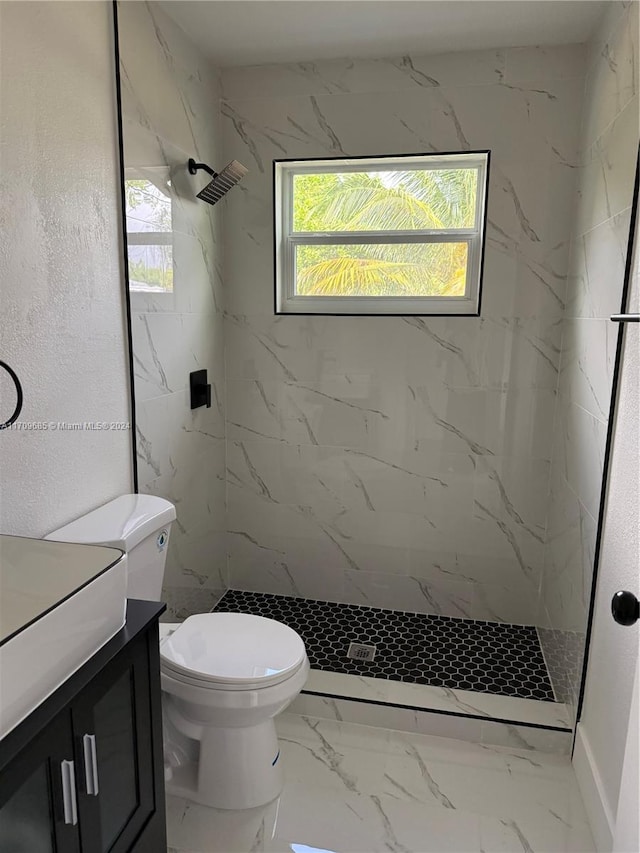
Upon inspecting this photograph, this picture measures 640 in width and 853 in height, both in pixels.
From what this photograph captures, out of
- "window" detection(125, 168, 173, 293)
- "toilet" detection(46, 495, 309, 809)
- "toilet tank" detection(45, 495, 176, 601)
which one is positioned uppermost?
"window" detection(125, 168, 173, 293)

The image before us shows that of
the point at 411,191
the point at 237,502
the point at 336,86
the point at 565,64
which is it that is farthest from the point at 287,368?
the point at 565,64

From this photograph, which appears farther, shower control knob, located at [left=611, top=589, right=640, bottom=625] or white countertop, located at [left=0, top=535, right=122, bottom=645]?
white countertop, located at [left=0, top=535, right=122, bottom=645]

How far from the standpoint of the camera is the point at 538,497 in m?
2.61

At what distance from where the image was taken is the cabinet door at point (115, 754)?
3.83 feet

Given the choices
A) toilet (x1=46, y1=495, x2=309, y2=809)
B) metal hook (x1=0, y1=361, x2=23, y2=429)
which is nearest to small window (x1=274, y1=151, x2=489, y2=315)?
toilet (x1=46, y1=495, x2=309, y2=809)

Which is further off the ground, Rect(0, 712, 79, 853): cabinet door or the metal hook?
the metal hook

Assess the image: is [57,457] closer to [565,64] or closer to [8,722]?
[8,722]

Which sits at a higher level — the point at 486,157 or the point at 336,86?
the point at 336,86

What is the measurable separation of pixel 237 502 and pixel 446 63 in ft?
6.85

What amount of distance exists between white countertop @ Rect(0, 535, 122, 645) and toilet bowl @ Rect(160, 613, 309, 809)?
57 centimetres

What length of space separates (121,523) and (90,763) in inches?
27.2

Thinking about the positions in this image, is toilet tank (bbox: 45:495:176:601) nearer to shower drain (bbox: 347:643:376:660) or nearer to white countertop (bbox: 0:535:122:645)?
white countertop (bbox: 0:535:122:645)

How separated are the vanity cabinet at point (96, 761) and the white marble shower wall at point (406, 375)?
1456mm

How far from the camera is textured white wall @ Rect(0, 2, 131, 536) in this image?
144 cm
